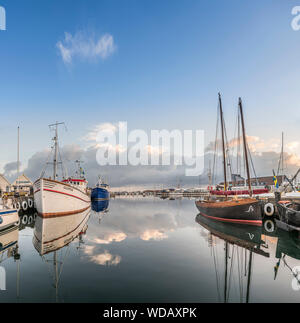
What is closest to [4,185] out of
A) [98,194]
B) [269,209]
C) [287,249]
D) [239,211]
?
[98,194]

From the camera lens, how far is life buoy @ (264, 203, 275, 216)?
27380 mm

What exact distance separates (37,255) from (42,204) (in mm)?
14333

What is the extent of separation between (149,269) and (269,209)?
82.1 feet

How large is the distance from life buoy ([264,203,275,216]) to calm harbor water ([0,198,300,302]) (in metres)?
13.4

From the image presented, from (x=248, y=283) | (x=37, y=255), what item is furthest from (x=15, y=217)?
(x=248, y=283)

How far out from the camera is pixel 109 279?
7.95m

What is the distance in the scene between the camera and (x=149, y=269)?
9203 millimetres

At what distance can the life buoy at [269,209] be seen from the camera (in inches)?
1078

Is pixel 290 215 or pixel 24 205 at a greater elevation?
pixel 290 215

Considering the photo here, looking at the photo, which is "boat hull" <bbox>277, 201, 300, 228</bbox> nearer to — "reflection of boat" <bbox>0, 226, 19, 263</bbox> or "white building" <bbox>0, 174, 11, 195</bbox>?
"reflection of boat" <bbox>0, 226, 19, 263</bbox>

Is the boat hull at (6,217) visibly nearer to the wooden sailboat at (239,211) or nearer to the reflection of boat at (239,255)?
the reflection of boat at (239,255)

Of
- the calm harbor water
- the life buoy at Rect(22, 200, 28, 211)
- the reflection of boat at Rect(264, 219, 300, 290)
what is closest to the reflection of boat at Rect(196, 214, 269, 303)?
the calm harbor water

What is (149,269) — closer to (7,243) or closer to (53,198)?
(7,243)
